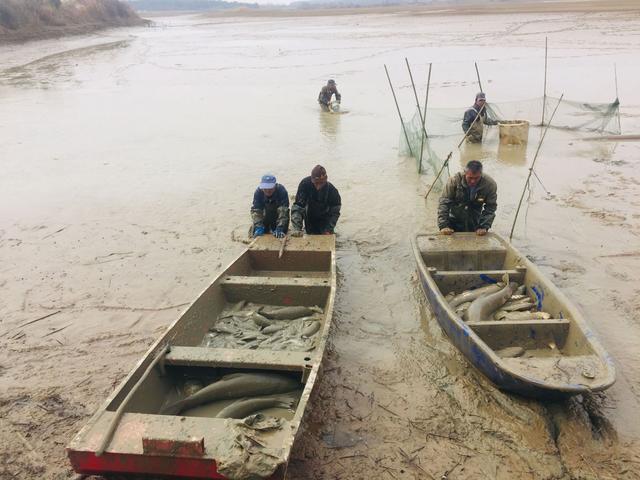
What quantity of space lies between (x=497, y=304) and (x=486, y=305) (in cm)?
24

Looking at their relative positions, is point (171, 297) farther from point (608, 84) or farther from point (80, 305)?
point (608, 84)

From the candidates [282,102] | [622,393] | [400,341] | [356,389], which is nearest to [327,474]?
[356,389]

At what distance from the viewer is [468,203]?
7.58 m

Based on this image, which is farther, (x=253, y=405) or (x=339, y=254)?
(x=339, y=254)

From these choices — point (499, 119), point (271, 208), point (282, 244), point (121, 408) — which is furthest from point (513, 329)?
point (499, 119)

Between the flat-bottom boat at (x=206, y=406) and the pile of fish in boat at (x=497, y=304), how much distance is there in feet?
5.40

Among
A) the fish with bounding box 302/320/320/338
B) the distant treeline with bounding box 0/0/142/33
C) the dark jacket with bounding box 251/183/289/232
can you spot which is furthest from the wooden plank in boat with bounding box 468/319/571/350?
the distant treeline with bounding box 0/0/142/33

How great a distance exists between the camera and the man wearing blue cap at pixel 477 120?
12688 millimetres

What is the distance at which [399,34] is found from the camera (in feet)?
144

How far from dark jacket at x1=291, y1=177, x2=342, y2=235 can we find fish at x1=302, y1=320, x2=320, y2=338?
2420mm

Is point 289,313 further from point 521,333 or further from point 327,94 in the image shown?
point 327,94

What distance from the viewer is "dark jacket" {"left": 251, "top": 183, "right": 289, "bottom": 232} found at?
A: 307 inches

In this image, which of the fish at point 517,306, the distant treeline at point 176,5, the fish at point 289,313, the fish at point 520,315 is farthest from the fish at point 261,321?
the distant treeline at point 176,5

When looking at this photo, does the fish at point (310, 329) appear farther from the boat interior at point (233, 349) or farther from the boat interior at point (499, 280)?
the boat interior at point (499, 280)
